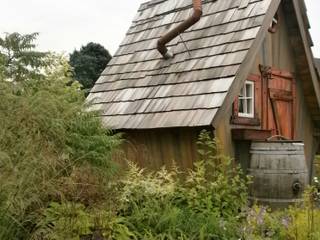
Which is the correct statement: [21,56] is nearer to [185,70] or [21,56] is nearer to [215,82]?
[185,70]

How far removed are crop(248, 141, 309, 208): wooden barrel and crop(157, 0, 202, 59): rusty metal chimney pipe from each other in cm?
256

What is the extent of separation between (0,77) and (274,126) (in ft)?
16.5

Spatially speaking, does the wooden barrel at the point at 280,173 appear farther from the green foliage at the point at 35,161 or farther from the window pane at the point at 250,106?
the green foliage at the point at 35,161

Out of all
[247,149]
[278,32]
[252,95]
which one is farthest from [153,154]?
[278,32]

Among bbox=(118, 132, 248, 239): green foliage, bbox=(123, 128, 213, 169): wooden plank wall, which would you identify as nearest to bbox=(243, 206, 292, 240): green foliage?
bbox=(118, 132, 248, 239): green foliage

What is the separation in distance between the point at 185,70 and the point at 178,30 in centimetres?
84

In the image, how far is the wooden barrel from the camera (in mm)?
5906

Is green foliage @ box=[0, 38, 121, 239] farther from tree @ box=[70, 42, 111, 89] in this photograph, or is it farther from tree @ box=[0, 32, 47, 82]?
tree @ box=[70, 42, 111, 89]

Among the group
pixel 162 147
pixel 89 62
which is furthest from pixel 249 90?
pixel 89 62

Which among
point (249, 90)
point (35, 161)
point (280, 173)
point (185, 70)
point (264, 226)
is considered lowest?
point (264, 226)

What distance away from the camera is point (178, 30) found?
7.51 metres

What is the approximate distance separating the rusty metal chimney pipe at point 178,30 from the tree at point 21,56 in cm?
207

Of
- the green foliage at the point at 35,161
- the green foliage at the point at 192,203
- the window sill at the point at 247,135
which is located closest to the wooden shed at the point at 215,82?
the window sill at the point at 247,135

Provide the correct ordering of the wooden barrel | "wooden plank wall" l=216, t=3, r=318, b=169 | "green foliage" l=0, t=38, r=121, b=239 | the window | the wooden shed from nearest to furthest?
"green foliage" l=0, t=38, r=121, b=239
the wooden barrel
the wooden shed
"wooden plank wall" l=216, t=3, r=318, b=169
the window
